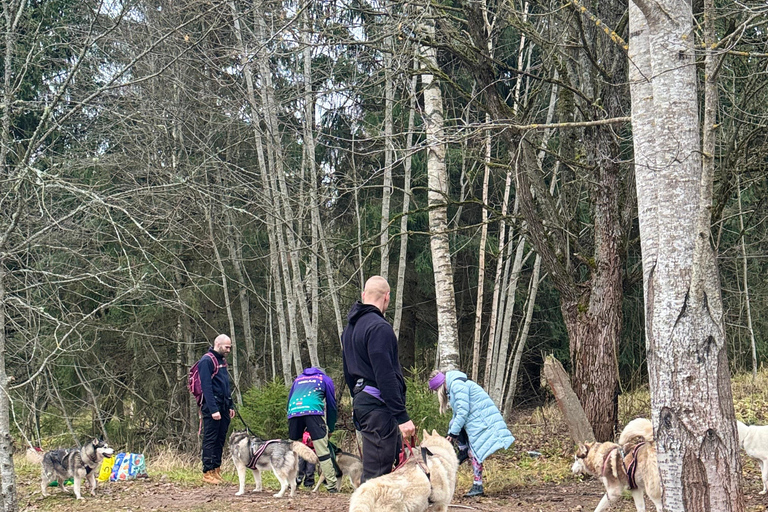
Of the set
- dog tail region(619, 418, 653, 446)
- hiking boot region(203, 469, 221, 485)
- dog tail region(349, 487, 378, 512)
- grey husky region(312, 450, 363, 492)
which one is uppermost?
dog tail region(619, 418, 653, 446)

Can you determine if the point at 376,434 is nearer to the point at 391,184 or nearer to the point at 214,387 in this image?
the point at 214,387

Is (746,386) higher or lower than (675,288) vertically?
lower

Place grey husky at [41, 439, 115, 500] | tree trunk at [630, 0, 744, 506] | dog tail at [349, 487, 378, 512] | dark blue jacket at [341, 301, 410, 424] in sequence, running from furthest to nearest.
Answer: grey husky at [41, 439, 115, 500] < dark blue jacket at [341, 301, 410, 424] < dog tail at [349, 487, 378, 512] < tree trunk at [630, 0, 744, 506]

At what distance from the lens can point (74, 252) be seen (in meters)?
6.68

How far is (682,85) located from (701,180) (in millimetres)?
644

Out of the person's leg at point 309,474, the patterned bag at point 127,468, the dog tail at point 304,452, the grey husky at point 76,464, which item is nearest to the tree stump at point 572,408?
the dog tail at point 304,452

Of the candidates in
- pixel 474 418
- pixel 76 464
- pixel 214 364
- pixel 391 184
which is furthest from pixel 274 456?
pixel 391 184

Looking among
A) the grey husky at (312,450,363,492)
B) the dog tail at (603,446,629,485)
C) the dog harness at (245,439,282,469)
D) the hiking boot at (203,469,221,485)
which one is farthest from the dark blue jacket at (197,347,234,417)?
the dog tail at (603,446,629,485)

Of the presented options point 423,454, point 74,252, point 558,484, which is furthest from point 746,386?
point 74,252

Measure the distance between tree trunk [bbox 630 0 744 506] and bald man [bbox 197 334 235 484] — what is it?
251 inches

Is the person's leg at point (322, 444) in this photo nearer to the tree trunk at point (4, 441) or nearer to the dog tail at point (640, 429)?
the tree trunk at point (4, 441)

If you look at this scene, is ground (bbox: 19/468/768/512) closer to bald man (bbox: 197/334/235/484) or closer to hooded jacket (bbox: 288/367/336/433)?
bald man (bbox: 197/334/235/484)

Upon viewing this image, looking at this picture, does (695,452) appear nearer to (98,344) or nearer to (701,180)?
(701,180)

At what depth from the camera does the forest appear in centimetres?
447
